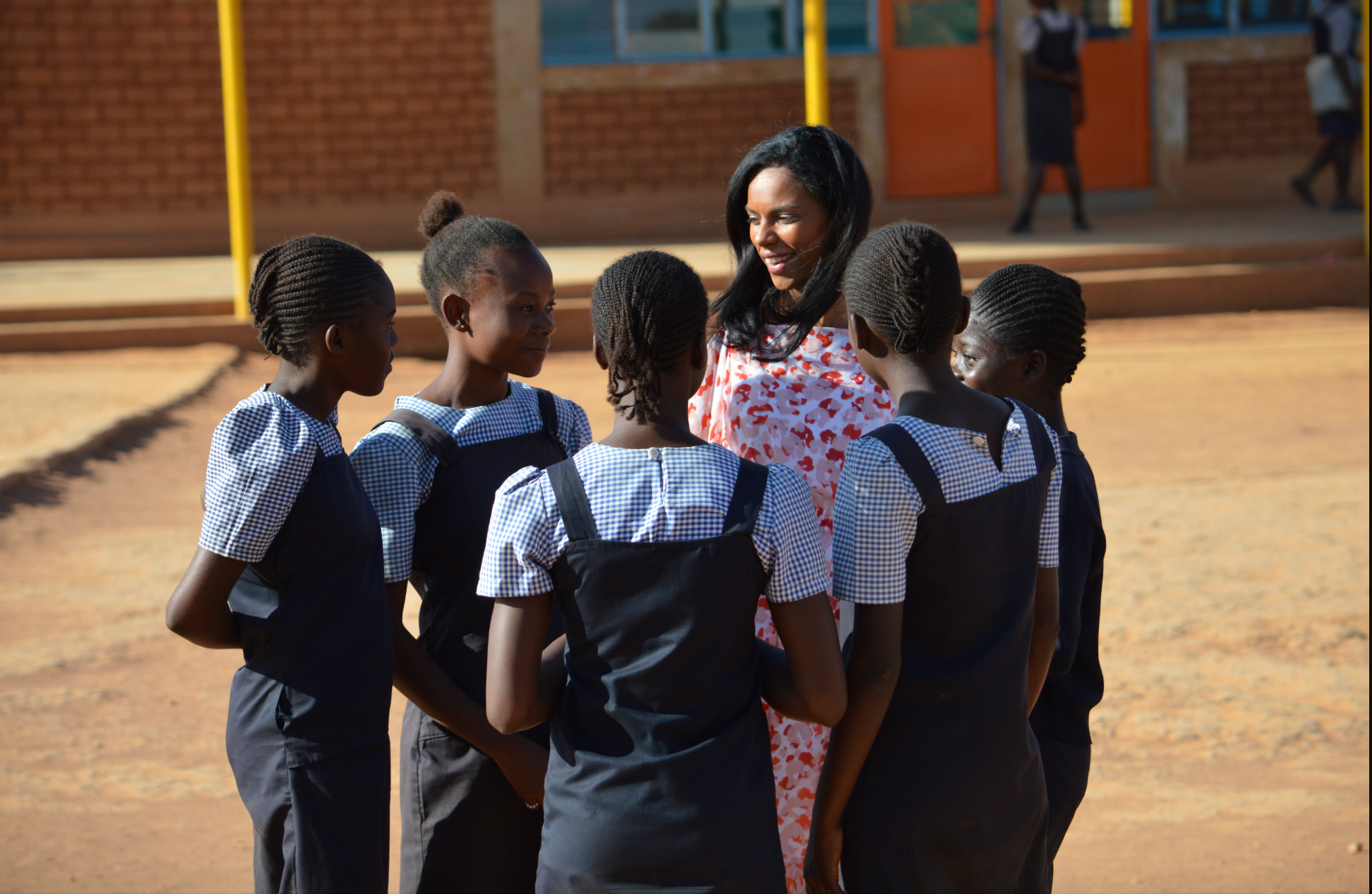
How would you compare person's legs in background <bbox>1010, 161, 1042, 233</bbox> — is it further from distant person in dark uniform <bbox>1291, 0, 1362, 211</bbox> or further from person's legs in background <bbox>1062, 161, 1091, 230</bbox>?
distant person in dark uniform <bbox>1291, 0, 1362, 211</bbox>

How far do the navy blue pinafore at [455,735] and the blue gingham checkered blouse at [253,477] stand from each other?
9.0 inches

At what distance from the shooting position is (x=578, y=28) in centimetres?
1301

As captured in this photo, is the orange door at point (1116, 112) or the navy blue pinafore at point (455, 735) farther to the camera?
the orange door at point (1116, 112)

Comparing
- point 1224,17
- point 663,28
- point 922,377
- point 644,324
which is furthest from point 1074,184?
point 644,324

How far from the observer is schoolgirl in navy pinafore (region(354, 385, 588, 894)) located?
7.36 feet

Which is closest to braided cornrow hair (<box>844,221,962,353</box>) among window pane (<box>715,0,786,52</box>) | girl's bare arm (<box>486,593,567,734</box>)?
girl's bare arm (<box>486,593,567,734</box>)

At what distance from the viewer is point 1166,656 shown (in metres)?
4.69

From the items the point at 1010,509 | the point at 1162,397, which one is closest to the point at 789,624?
the point at 1010,509

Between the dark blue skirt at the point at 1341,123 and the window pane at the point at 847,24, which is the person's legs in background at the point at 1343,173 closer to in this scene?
the dark blue skirt at the point at 1341,123

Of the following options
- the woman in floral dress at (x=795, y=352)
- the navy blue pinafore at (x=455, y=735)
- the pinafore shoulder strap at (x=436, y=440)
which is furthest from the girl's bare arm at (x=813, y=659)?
the pinafore shoulder strap at (x=436, y=440)

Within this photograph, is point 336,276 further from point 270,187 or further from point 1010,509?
point 270,187

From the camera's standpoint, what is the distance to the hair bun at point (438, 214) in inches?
102

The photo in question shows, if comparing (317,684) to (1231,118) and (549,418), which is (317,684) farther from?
(1231,118)

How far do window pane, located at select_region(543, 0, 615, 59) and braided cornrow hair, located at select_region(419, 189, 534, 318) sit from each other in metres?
11.1
